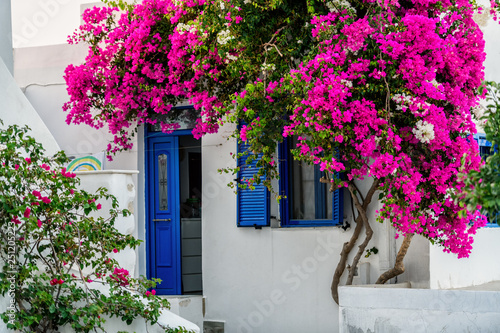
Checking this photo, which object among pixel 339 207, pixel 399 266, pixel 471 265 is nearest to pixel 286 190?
pixel 339 207

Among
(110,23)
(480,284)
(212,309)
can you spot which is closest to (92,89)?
(110,23)

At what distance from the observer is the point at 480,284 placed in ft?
31.1

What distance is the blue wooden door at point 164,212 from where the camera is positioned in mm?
11125

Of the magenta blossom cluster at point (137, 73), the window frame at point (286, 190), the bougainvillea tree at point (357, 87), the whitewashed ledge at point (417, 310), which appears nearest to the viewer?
the whitewashed ledge at point (417, 310)

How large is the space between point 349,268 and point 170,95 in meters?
3.47

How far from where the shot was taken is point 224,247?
10.5m

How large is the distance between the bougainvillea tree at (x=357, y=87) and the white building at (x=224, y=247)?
1.23ft

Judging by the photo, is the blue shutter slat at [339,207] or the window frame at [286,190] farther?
the window frame at [286,190]

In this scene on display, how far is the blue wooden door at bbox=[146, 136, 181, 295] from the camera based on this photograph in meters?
11.1

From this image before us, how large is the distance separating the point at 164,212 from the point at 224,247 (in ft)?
4.06

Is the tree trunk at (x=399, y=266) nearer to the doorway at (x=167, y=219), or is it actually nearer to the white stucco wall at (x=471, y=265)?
the white stucco wall at (x=471, y=265)

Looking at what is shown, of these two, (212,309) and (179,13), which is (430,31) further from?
(212,309)

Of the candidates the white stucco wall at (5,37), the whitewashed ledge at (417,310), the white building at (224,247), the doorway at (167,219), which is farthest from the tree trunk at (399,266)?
the white stucco wall at (5,37)

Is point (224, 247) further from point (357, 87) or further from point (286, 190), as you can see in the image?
point (357, 87)
